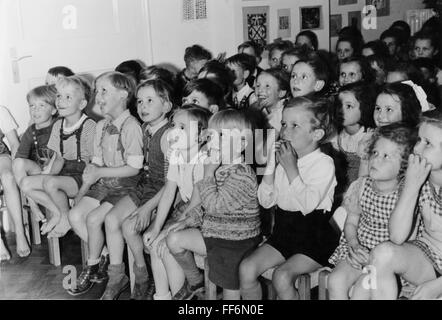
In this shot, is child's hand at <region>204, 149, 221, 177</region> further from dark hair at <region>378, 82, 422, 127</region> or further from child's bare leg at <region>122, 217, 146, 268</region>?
dark hair at <region>378, 82, 422, 127</region>

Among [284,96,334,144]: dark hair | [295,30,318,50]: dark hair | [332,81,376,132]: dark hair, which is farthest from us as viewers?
[295,30,318,50]: dark hair

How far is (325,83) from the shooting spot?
2.20 meters

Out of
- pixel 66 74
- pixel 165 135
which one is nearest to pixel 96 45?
pixel 66 74

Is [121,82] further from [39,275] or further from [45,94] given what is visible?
[39,275]

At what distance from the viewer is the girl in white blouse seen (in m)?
1.45

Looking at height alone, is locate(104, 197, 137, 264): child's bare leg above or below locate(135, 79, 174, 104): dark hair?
below

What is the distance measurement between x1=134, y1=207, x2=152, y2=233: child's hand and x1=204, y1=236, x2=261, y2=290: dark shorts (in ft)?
0.99

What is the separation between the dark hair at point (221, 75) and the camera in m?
2.31

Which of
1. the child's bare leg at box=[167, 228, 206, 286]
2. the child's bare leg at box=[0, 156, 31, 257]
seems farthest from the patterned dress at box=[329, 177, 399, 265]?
the child's bare leg at box=[0, 156, 31, 257]

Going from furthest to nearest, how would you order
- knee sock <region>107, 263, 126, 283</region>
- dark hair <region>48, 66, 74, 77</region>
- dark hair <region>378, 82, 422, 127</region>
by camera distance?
dark hair <region>48, 66, 74, 77</region> → knee sock <region>107, 263, 126, 283</region> → dark hair <region>378, 82, 422, 127</region>

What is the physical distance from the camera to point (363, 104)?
1.89m

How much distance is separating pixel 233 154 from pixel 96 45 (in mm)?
1672

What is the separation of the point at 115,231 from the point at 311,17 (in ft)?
8.36
